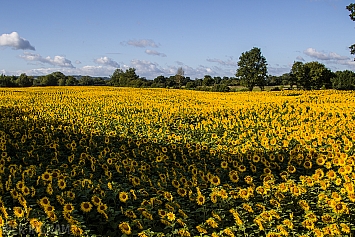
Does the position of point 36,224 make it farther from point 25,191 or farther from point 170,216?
point 170,216

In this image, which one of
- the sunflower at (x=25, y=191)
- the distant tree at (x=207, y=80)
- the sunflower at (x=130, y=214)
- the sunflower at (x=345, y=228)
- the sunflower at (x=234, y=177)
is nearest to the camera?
the sunflower at (x=345, y=228)

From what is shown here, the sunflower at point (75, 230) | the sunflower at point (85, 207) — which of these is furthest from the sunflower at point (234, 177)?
the sunflower at point (75, 230)

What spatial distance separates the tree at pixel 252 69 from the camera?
54969 mm

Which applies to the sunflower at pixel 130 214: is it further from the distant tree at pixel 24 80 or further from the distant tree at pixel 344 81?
the distant tree at pixel 344 81

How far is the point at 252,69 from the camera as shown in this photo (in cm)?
5638

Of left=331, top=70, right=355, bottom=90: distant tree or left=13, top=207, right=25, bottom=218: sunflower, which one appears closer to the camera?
left=13, top=207, right=25, bottom=218: sunflower

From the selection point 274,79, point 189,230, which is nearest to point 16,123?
point 189,230

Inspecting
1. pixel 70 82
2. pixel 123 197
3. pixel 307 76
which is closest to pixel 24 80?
pixel 70 82

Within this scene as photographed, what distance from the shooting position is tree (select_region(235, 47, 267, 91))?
54969mm

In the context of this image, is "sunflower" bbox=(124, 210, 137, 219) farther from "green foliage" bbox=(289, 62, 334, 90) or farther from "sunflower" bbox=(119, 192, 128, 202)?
"green foliage" bbox=(289, 62, 334, 90)

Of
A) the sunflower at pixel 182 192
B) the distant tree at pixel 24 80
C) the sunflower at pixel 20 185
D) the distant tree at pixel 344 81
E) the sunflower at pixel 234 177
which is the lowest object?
the sunflower at pixel 182 192

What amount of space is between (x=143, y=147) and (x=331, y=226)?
5460 mm

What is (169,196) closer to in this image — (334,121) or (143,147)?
(143,147)

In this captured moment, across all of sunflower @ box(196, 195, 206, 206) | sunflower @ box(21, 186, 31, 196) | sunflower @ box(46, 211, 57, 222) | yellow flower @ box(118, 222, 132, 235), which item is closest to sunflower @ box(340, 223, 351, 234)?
sunflower @ box(196, 195, 206, 206)
